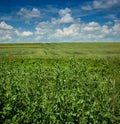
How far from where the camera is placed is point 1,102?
843cm

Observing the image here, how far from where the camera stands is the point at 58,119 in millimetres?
7809

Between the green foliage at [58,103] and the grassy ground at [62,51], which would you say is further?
the grassy ground at [62,51]

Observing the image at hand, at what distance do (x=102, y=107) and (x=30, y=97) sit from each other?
2.32 meters

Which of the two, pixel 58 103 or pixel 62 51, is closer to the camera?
pixel 58 103

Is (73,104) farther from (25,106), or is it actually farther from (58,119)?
(25,106)

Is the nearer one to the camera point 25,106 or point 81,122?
point 81,122

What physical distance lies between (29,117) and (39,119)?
302 millimetres

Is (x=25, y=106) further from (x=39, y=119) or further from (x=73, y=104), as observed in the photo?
(x=73, y=104)

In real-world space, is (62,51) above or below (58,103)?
below

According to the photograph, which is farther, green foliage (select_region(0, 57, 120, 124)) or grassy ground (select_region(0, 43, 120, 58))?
grassy ground (select_region(0, 43, 120, 58))

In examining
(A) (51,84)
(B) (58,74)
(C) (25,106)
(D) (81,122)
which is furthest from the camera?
(B) (58,74)

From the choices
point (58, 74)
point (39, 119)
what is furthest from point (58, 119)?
point (58, 74)

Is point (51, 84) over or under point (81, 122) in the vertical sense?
over

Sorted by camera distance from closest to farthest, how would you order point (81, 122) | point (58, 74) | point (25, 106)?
1. point (81, 122)
2. point (25, 106)
3. point (58, 74)
